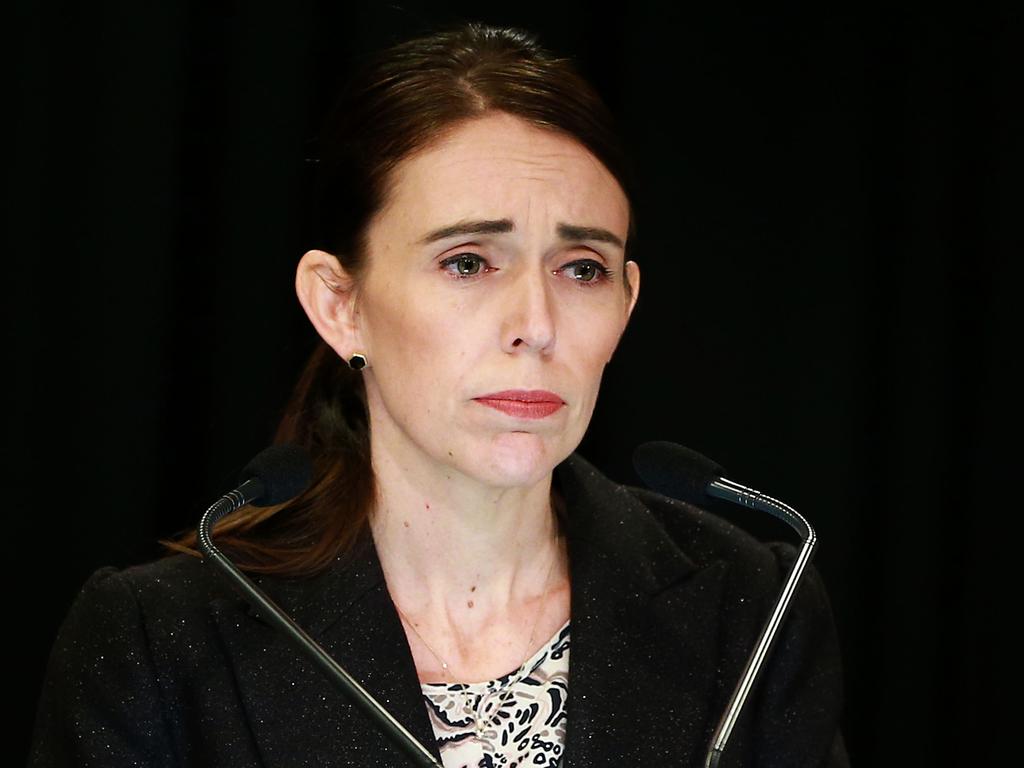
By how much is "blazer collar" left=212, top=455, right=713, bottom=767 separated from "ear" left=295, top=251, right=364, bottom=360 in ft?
0.84

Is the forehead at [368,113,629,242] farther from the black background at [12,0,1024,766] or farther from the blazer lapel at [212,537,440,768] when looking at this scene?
the black background at [12,0,1024,766]

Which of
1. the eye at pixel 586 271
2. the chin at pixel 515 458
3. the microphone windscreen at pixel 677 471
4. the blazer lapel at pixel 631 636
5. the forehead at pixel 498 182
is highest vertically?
the forehead at pixel 498 182

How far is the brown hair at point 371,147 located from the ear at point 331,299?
0.02 m

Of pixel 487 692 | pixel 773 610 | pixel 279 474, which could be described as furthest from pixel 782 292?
pixel 279 474

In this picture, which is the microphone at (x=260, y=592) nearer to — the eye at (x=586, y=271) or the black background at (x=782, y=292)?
the eye at (x=586, y=271)

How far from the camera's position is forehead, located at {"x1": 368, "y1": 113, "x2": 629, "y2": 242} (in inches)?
76.6

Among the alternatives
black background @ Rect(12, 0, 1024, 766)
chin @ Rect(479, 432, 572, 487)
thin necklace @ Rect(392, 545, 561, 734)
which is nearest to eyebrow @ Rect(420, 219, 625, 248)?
chin @ Rect(479, 432, 572, 487)

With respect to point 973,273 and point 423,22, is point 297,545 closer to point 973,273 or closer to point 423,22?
point 423,22

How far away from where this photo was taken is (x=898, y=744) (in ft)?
9.20

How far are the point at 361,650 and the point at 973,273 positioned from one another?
1355 millimetres

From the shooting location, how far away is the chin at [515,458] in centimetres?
191

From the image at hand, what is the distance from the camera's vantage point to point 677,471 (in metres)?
1.77

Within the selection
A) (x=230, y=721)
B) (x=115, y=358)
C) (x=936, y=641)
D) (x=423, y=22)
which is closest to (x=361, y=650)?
(x=230, y=721)

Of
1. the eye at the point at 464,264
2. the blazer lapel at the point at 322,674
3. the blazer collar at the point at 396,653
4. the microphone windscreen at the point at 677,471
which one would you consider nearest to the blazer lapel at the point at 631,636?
the blazer collar at the point at 396,653
